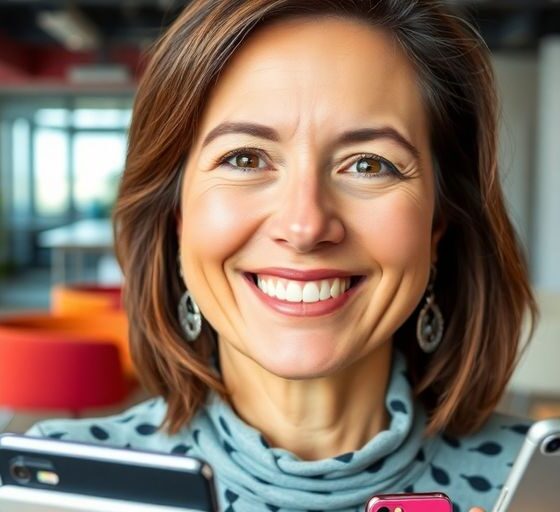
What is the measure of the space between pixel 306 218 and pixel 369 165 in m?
0.14

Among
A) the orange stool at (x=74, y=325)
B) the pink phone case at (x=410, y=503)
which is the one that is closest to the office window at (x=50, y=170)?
the orange stool at (x=74, y=325)

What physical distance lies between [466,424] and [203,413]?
425 mm

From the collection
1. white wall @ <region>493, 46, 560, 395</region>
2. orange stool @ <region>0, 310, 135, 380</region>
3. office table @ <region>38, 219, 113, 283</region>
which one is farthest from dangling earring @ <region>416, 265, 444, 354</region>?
office table @ <region>38, 219, 113, 283</region>

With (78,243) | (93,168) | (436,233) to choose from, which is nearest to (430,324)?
(436,233)

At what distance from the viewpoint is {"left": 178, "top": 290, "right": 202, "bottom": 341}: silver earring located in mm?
1405

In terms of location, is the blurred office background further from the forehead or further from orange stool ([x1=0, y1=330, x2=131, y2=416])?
orange stool ([x1=0, y1=330, x2=131, y2=416])

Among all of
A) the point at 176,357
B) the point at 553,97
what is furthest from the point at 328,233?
the point at 553,97

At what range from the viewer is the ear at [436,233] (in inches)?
53.7

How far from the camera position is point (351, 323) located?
3.78 feet

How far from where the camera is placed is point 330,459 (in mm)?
1252

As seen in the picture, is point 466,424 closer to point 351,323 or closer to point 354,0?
point 351,323

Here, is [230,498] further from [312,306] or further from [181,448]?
[312,306]

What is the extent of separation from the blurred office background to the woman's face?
542 mm

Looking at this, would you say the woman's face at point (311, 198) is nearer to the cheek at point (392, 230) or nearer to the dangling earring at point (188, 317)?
the cheek at point (392, 230)
